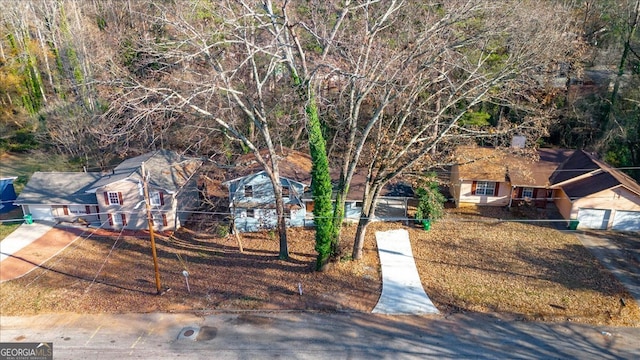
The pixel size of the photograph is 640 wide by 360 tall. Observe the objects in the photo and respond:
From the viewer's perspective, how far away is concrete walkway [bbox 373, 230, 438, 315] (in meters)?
18.4

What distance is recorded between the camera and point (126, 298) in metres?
19.4

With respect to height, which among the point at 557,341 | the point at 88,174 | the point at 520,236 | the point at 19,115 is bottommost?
the point at 557,341

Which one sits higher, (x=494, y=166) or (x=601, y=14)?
(x=601, y=14)

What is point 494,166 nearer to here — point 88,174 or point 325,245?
point 325,245

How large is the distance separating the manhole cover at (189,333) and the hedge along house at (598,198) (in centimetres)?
2128

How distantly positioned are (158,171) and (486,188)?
20.6 meters

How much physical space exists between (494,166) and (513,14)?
9.44 m

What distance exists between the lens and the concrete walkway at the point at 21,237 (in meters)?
23.8

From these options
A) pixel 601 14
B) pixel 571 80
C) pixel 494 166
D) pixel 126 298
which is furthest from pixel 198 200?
pixel 601 14

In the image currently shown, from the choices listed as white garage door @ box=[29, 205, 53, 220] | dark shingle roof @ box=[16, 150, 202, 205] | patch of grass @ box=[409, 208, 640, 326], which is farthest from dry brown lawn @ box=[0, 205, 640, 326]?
white garage door @ box=[29, 205, 53, 220]

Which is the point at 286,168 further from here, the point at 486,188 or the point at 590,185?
the point at 590,185

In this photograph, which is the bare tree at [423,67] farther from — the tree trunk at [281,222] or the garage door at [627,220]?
the garage door at [627,220]

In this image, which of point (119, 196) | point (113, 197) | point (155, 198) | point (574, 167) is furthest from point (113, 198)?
point (574, 167)

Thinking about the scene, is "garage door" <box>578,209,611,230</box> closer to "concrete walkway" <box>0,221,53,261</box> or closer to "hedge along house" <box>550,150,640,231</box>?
"hedge along house" <box>550,150,640,231</box>
